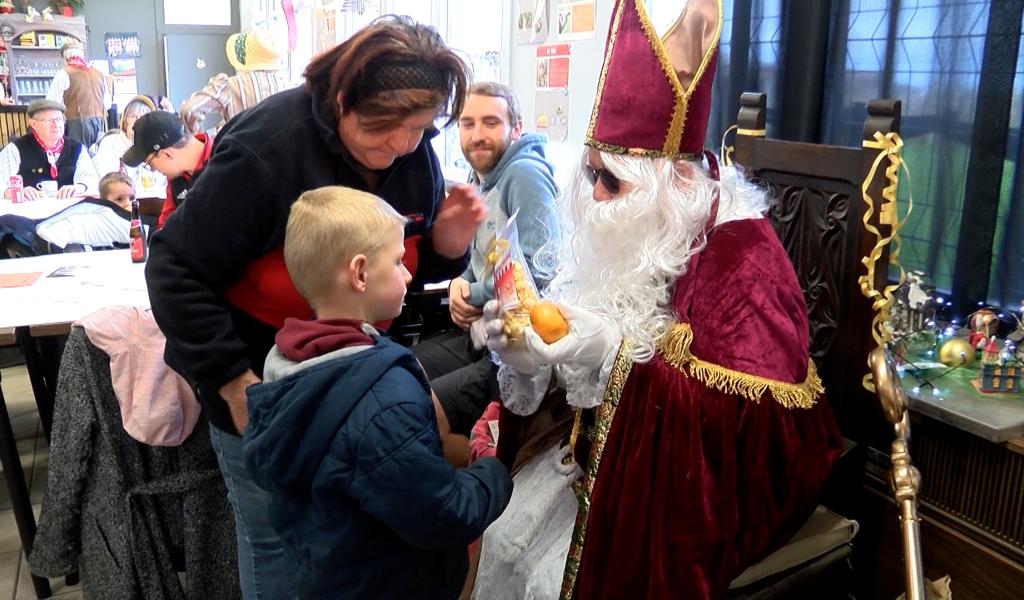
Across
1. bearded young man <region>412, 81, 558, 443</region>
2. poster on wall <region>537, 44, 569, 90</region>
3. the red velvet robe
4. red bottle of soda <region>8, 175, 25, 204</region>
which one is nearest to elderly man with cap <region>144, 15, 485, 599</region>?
the red velvet robe

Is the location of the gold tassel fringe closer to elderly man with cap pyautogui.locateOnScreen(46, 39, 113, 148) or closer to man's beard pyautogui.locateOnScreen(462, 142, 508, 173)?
man's beard pyautogui.locateOnScreen(462, 142, 508, 173)

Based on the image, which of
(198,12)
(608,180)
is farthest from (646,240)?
(198,12)

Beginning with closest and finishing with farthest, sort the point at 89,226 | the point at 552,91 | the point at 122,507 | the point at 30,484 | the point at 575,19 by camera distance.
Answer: the point at 122,507 < the point at 575,19 < the point at 30,484 < the point at 552,91 < the point at 89,226

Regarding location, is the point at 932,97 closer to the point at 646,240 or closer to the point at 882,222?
the point at 882,222

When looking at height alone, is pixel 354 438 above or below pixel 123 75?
below

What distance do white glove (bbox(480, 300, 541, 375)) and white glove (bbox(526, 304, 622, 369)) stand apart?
0.02m

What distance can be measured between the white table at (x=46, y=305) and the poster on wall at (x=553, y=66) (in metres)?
1.65

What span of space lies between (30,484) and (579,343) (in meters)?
2.64

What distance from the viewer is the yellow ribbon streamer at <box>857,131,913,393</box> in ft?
4.99

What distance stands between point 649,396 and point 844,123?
3.45 feet

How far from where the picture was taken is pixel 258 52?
427 cm

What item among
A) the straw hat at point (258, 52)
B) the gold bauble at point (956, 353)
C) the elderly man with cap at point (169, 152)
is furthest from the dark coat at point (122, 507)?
the straw hat at point (258, 52)

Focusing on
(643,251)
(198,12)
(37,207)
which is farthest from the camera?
(198,12)

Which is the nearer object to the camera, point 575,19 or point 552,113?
point 575,19
